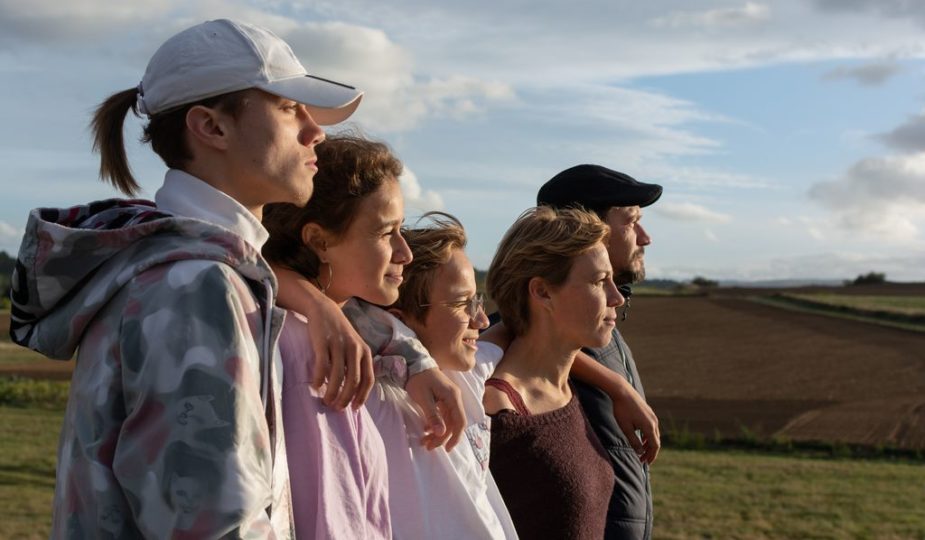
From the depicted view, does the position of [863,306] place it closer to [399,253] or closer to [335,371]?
[399,253]

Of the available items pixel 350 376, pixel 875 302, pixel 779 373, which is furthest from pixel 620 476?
pixel 875 302

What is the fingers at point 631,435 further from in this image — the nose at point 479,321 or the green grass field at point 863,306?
the green grass field at point 863,306

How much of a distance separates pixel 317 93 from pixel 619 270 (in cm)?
199

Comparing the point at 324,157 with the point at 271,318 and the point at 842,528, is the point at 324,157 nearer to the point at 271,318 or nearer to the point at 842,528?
the point at 271,318

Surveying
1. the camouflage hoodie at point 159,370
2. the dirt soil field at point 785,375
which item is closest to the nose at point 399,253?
the camouflage hoodie at point 159,370

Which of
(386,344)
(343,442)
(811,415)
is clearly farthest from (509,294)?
(811,415)

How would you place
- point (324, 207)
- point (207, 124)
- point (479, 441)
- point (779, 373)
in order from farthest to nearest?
point (779, 373) < point (479, 441) < point (324, 207) < point (207, 124)

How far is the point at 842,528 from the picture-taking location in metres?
11.1

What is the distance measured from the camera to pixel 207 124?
177 centimetres

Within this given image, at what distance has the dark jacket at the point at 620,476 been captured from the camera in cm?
315

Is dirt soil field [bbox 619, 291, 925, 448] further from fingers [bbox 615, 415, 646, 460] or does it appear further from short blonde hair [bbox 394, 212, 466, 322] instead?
short blonde hair [bbox 394, 212, 466, 322]

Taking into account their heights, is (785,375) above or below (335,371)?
below

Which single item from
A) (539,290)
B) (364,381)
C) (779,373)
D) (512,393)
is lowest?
(779,373)

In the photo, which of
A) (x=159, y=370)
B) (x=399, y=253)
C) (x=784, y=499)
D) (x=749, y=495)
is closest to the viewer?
(x=159, y=370)
